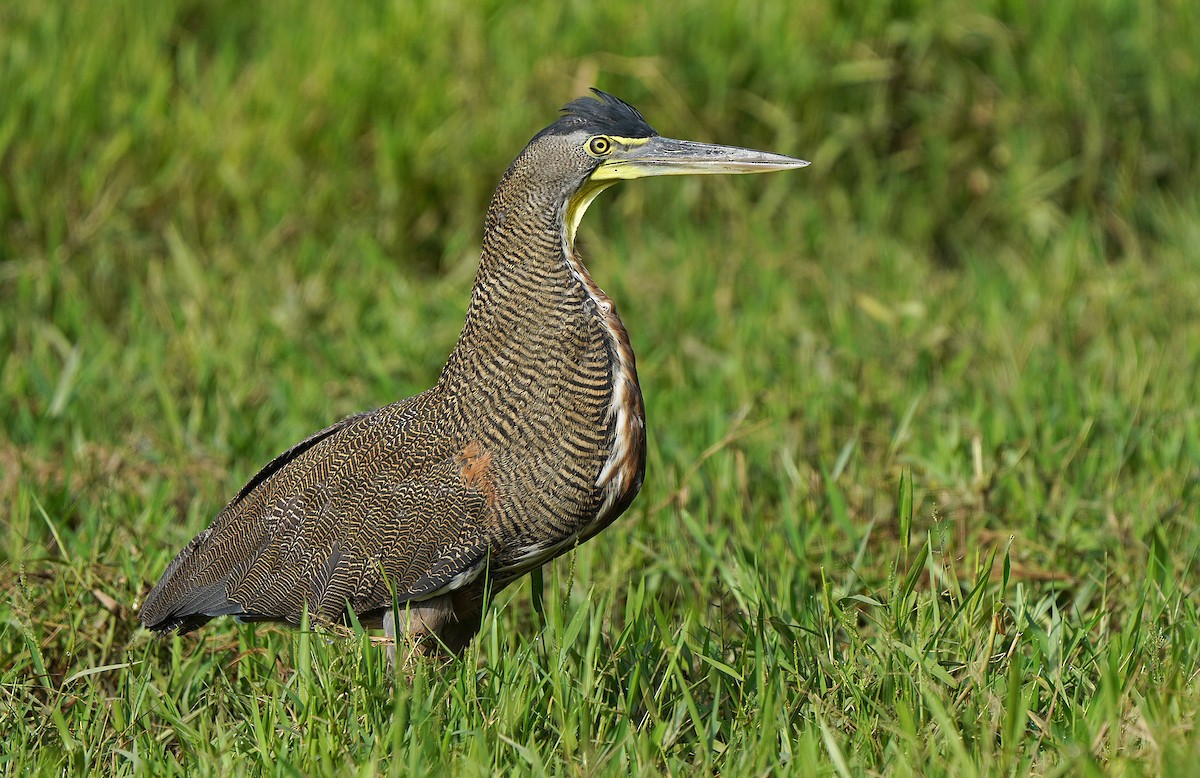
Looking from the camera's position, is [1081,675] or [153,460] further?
[153,460]

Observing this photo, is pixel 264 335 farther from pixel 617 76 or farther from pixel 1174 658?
pixel 1174 658

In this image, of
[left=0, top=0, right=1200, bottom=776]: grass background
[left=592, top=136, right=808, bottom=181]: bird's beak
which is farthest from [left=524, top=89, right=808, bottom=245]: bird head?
[left=0, top=0, right=1200, bottom=776]: grass background

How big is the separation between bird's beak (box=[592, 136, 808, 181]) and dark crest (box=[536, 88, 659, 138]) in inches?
1.0

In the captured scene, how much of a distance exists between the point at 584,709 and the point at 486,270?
1.10 meters

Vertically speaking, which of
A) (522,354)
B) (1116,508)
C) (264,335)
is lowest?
(1116,508)

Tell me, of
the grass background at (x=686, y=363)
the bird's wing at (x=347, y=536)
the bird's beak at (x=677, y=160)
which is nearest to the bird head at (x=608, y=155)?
the bird's beak at (x=677, y=160)

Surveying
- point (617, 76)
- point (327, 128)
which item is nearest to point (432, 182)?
point (327, 128)

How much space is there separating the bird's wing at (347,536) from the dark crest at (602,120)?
0.78 metres

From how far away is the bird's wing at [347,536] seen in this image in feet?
10.8

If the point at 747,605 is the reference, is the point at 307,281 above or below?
above

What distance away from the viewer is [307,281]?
238 inches

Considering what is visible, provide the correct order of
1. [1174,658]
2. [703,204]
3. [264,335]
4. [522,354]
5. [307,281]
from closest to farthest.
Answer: [1174,658], [522,354], [264,335], [307,281], [703,204]

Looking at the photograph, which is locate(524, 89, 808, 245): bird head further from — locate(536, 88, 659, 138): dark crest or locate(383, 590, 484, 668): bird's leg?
locate(383, 590, 484, 668): bird's leg

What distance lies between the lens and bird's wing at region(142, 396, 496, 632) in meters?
3.30
